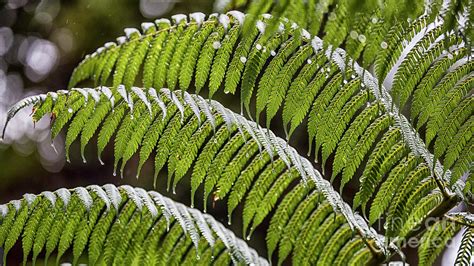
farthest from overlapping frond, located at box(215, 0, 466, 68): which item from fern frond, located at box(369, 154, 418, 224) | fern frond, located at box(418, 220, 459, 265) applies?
fern frond, located at box(418, 220, 459, 265)

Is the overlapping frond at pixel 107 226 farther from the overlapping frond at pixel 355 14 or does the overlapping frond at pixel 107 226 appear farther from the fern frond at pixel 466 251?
the overlapping frond at pixel 355 14

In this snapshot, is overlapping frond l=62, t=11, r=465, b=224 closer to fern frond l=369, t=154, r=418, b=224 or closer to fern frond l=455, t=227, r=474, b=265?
fern frond l=369, t=154, r=418, b=224

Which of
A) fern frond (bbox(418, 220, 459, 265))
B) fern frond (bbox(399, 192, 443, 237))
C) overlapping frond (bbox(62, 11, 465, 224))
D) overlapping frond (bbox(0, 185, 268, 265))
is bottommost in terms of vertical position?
overlapping frond (bbox(0, 185, 268, 265))

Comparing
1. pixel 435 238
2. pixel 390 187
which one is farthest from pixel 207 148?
pixel 435 238

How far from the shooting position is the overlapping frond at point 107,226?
119cm

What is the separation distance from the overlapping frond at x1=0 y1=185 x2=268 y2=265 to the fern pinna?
0.08 metres

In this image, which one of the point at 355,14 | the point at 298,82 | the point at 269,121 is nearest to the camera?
the point at 355,14

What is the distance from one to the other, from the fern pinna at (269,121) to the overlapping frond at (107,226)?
8 centimetres

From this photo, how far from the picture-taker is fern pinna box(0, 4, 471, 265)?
107 centimetres

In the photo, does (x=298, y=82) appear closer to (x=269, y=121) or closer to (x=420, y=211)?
(x=269, y=121)

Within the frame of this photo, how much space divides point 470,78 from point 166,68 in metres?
0.48

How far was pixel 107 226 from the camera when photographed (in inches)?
48.7

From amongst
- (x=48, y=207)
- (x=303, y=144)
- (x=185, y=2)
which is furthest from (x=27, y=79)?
(x=48, y=207)

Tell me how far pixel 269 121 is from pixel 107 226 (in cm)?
41
